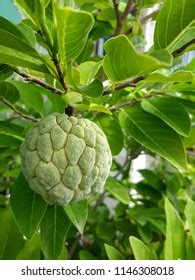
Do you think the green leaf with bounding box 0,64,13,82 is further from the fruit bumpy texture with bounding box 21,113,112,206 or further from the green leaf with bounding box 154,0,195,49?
the green leaf with bounding box 154,0,195,49

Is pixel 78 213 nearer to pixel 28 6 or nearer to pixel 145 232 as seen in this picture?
pixel 28 6

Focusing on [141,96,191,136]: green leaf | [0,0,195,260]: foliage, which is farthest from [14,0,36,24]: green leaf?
[141,96,191,136]: green leaf

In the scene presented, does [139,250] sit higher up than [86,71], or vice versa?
[86,71]

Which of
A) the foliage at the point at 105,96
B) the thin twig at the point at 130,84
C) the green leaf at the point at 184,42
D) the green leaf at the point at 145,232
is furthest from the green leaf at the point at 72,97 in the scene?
the green leaf at the point at 145,232

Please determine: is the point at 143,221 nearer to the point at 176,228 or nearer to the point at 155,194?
the point at 155,194

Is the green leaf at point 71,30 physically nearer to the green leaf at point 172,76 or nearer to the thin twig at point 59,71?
the thin twig at point 59,71

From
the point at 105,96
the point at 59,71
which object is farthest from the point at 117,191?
the point at 59,71
